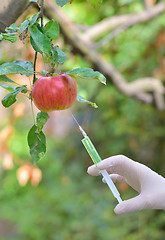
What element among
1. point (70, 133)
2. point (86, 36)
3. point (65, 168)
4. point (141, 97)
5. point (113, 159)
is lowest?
point (65, 168)

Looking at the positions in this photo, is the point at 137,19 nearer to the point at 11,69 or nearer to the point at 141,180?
the point at 141,180

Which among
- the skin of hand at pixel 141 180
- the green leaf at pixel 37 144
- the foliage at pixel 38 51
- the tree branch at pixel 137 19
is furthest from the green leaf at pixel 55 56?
the tree branch at pixel 137 19

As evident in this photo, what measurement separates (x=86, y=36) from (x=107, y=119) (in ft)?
5.41

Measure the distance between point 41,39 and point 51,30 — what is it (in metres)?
0.03

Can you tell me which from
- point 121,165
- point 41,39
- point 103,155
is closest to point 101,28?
point 121,165

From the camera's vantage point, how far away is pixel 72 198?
9.55 ft

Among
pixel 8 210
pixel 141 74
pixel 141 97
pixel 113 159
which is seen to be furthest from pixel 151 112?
pixel 113 159

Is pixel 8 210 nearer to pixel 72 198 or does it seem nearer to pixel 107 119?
pixel 72 198

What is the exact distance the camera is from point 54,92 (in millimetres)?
502

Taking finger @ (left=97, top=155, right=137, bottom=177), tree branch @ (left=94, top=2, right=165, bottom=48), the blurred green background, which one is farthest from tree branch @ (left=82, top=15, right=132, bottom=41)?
finger @ (left=97, top=155, right=137, bottom=177)

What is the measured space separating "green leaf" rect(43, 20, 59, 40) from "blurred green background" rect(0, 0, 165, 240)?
154 cm

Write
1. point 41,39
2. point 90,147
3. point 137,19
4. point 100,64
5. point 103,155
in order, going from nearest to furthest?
point 41,39
point 90,147
point 100,64
point 137,19
point 103,155

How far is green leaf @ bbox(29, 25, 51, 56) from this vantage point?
1.52 feet

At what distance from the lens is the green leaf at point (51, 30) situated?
0.48 m
